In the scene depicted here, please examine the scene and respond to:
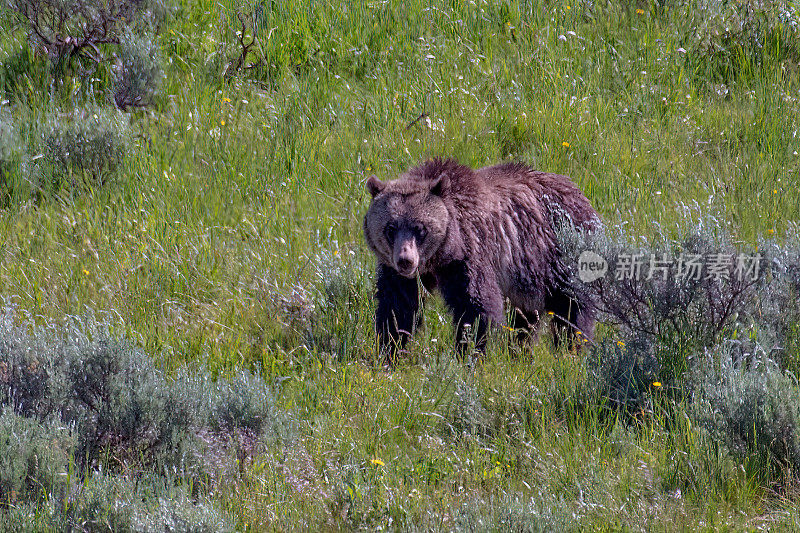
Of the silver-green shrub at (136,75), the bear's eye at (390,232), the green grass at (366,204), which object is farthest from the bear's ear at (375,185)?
the silver-green shrub at (136,75)

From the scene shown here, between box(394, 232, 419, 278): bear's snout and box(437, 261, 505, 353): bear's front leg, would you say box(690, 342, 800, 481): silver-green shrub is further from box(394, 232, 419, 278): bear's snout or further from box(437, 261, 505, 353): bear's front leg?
box(394, 232, 419, 278): bear's snout

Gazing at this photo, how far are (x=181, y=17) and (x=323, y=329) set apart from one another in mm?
5359

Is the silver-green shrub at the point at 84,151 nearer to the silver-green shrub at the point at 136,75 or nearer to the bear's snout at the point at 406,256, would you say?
the silver-green shrub at the point at 136,75

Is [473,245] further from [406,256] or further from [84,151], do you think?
[84,151]

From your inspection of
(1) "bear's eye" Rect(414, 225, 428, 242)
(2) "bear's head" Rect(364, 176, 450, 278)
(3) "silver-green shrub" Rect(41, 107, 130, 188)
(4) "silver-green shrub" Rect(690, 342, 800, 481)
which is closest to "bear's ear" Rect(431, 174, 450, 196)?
(2) "bear's head" Rect(364, 176, 450, 278)

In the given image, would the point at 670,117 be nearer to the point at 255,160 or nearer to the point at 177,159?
the point at 255,160

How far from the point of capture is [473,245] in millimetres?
5668

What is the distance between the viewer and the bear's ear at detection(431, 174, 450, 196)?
5.62 m

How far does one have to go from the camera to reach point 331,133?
26.9ft

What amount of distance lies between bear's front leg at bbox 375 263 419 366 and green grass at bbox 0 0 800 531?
6.6 inches

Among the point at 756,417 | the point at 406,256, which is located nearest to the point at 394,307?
the point at 406,256

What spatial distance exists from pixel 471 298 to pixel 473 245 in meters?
0.36

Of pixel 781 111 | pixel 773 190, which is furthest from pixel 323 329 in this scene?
pixel 781 111

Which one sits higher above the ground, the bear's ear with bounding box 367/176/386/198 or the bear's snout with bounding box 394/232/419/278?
the bear's ear with bounding box 367/176/386/198
